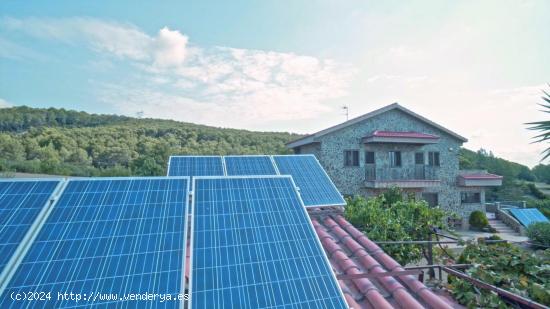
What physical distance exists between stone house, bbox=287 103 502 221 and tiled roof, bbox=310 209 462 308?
49.0ft

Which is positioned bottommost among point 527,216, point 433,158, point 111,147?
point 527,216

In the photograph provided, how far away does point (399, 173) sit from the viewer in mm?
21422

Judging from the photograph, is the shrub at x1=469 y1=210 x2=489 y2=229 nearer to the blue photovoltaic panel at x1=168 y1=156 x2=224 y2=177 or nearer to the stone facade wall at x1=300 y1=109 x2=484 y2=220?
the stone facade wall at x1=300 y1=109 x2=484 y2=220

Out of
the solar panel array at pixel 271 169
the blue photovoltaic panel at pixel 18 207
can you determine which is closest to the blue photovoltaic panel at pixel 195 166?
the solar panel array at pixel 271 169

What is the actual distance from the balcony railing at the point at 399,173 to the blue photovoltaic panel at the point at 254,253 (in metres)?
18.1

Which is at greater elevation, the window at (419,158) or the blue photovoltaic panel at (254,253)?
the window at (419,158)

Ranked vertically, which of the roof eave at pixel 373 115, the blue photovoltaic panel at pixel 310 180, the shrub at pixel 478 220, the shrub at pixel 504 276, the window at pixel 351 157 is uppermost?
the roof eave at pixel 373 115

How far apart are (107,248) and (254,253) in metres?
A: 1.67

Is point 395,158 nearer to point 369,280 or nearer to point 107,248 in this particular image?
point 369,280

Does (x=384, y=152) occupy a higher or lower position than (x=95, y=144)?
lower

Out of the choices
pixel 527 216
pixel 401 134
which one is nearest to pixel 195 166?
pixel 401 134

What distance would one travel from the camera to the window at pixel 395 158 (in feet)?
71.0

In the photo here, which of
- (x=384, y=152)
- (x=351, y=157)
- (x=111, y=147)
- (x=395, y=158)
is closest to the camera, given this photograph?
(x=351, y=157)

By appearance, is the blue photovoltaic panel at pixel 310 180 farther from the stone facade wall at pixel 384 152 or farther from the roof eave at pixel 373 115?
the stone facade wall at pixel 384 152
